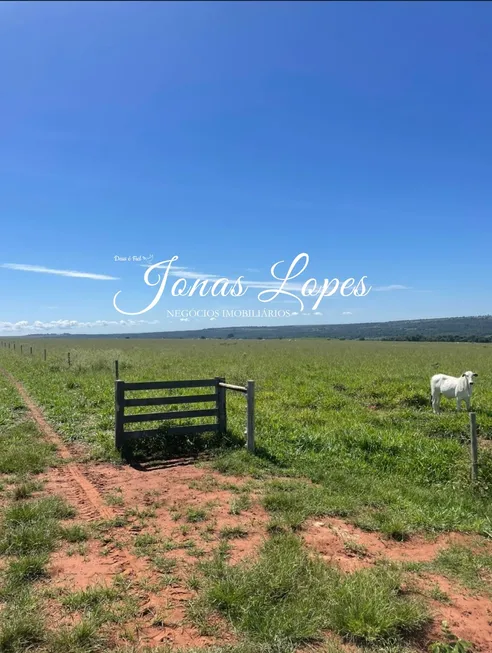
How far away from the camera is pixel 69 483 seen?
22.0 ft

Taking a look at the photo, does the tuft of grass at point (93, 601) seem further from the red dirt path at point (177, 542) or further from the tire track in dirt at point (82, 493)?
the tire track in dirt at point (82, 493)

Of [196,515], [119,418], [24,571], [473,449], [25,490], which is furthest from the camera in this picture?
[119,418]

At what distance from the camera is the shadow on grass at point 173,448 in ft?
26.0

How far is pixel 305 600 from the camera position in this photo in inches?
144

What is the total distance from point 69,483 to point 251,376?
48.2 ft

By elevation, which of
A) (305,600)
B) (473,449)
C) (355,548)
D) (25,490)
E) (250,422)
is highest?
(250,422)

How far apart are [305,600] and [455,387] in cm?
987

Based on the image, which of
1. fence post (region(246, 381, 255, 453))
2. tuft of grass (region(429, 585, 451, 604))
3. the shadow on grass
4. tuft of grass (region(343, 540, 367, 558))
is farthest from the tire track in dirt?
fence post (region(246, 381, 255, 453))

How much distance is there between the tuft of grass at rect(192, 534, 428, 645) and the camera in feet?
11.0

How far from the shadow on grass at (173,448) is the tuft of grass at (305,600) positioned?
378cm

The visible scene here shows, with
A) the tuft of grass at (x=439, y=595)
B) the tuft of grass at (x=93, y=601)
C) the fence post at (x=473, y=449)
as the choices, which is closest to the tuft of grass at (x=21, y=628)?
the tuft of grass at (x=93, y=601)

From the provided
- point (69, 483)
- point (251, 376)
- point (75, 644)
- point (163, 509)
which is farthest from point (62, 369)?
point (75, 644)

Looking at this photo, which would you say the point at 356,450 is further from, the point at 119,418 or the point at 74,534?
the point at 74,534

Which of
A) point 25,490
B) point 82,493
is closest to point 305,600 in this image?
point 82,493
